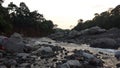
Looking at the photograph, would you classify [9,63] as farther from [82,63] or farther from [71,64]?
[82,63]

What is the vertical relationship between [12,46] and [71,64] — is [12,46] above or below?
above

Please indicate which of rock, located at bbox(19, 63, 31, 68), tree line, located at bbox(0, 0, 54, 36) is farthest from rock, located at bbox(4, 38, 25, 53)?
tree line, located at bbox(0, 0, 54, 36)

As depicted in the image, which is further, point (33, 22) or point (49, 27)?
point (49, 27)

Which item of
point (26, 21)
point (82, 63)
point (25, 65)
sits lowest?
point (82, 63)

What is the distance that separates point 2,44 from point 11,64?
14.9 ft

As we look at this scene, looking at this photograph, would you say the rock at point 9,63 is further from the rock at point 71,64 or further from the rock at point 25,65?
the rock at point 71,64

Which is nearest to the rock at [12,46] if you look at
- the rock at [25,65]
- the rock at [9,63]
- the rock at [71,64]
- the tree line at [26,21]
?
the rock at [9,63]

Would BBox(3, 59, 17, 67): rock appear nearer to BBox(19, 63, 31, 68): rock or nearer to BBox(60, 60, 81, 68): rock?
BBox(19, 63, 31, 68): rock

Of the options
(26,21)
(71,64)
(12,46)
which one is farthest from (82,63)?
(26,21)

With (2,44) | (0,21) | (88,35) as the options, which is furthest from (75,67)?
(88,35)

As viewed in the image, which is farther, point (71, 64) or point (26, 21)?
point (26, 21)

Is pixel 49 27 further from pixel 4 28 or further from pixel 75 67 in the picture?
pixel 75 67

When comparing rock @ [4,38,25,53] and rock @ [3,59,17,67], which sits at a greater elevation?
rock @ [4,38,25,53]

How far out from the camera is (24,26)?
6725cm
